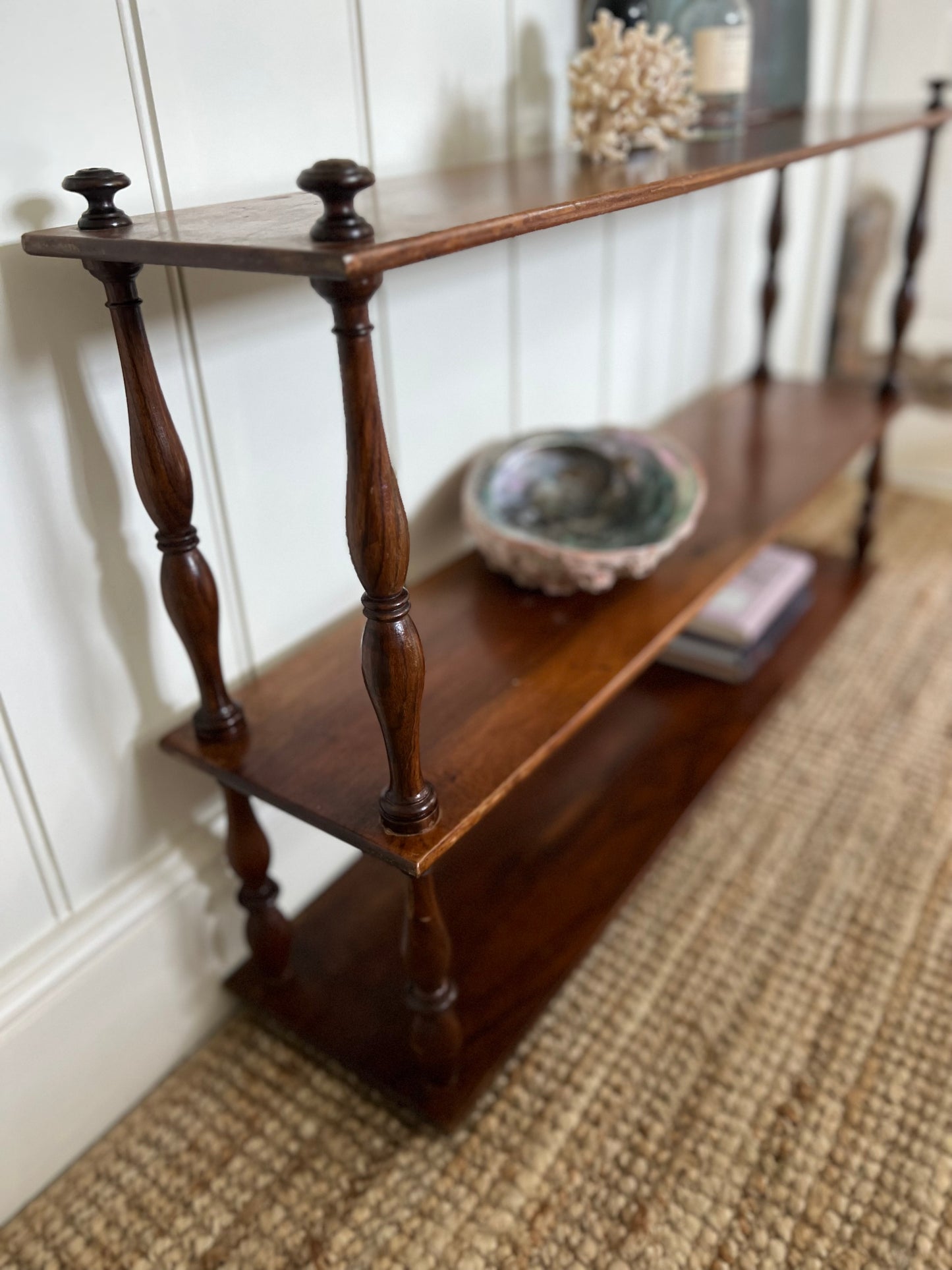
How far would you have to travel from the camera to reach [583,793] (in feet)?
3.51

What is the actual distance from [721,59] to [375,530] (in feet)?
2.35

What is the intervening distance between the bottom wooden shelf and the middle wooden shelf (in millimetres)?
217

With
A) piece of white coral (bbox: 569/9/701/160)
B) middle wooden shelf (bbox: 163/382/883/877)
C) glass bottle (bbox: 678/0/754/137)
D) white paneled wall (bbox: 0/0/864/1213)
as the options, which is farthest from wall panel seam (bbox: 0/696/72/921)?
glass bottle (bbox: 678/0/754/137)

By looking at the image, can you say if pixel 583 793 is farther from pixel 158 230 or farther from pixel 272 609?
pixel 158 230

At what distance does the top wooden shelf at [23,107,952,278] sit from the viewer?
0.48m

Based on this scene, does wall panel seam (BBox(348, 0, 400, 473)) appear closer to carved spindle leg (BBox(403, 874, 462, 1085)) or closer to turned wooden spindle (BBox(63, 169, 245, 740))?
turned wooden spindle (BBox(63, 169, 245, 740))

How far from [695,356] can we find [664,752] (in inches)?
25.2

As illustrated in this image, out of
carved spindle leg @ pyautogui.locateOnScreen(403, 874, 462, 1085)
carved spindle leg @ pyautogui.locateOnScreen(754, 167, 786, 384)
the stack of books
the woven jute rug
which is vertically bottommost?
the woven jute rug

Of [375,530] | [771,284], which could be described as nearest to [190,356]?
[375,530]

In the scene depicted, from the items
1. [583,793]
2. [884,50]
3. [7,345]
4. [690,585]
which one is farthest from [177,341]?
[884,50]

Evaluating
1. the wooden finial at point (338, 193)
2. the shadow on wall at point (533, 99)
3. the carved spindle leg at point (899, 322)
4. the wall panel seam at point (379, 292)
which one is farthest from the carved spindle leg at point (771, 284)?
the wooden finial at point (338, 193)

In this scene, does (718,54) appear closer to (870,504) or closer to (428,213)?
(428,213)

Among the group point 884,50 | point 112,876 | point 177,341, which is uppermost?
point 884,50

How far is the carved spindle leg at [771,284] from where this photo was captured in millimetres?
1361
